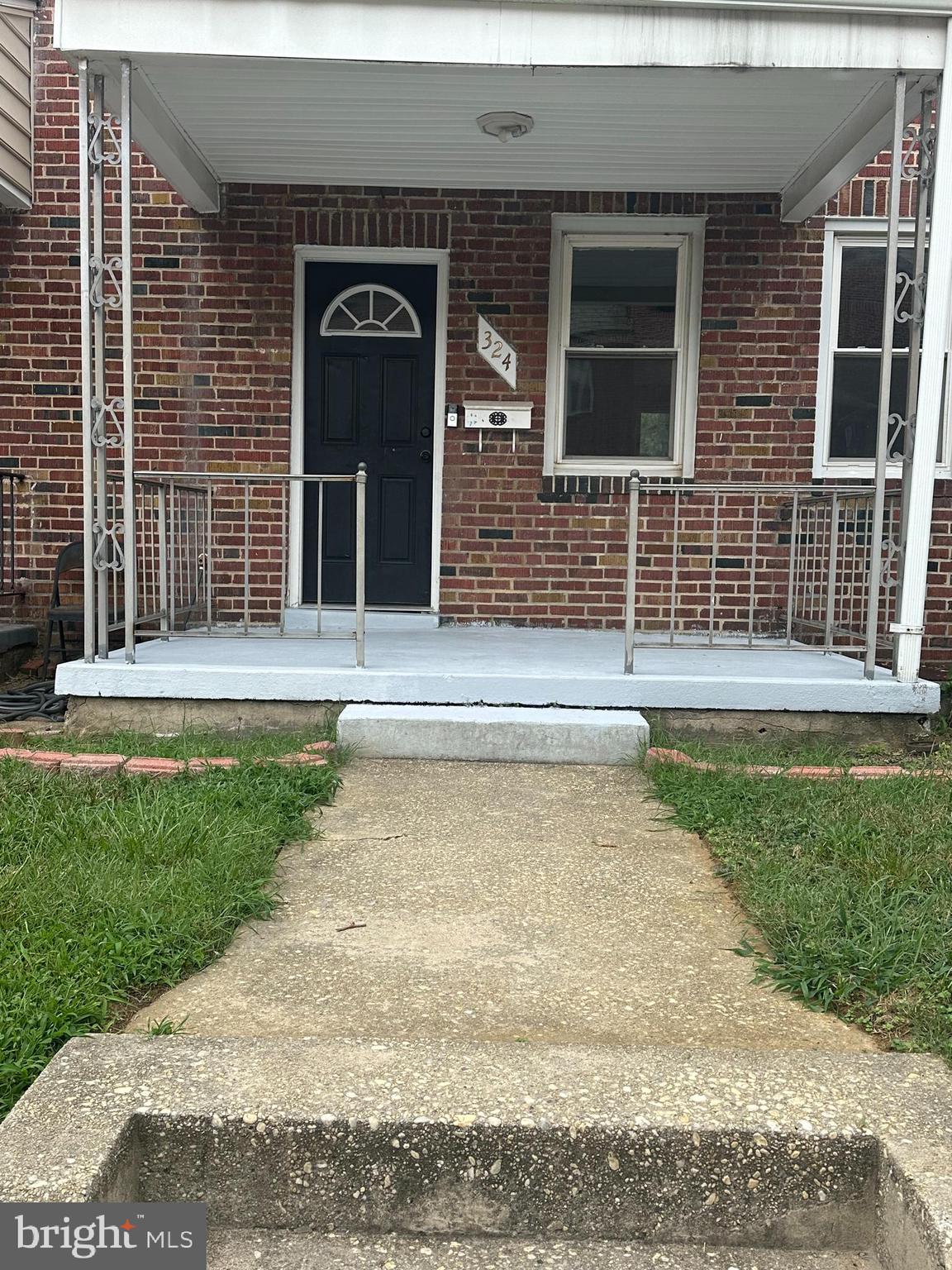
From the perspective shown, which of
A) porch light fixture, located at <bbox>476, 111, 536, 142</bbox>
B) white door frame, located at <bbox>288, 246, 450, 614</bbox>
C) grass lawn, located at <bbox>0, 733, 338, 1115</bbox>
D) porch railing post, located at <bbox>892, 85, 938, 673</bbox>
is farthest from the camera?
white door frame, located at <bbox>288, 246, 450, 614</bbox>

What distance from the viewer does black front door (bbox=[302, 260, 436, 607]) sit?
275 inches

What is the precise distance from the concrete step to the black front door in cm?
552

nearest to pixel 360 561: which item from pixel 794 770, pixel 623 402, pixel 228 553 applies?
pixel 794 770

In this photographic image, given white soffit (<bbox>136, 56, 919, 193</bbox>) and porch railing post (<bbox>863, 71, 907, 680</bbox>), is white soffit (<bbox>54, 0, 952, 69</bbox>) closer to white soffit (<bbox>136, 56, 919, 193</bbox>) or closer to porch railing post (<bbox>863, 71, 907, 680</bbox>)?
white soffit (<bbox>136, 56, 919, 193</bbox>)

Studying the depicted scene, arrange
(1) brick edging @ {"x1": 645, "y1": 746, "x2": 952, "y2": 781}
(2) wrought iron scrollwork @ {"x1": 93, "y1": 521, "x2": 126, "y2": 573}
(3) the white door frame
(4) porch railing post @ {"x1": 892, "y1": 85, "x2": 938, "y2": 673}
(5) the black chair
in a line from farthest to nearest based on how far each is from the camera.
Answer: (3) the white door frame < (5) the black chair < (2) wrought iron scrollwork @ {"x1": 93, "y1": 521, "x2": 126, "y2": 573} < (4) porch railing post @ {"x1": 892, "y1": 85, "x2": 938, "y2": 673} < (1) brick edging @ {"x1": 645, "y1": 746, "x2": 952, "y2": 781}

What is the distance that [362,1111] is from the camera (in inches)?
72.8

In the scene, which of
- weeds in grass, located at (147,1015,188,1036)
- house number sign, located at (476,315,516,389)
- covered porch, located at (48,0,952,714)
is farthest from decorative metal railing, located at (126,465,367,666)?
weeds in grass, located at (147,1015,188,1036)

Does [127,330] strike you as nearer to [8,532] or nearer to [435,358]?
[435,358]

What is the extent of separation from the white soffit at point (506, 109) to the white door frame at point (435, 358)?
0.44 m

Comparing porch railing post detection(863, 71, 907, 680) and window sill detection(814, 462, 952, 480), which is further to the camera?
A: window sill detection(814, 462, 952, 480)

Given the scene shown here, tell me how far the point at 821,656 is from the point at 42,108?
6.12 metres

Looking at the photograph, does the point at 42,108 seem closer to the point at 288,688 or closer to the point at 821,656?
the point at 288,688

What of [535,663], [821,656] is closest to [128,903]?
[535,663]

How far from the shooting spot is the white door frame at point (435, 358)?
690cm
